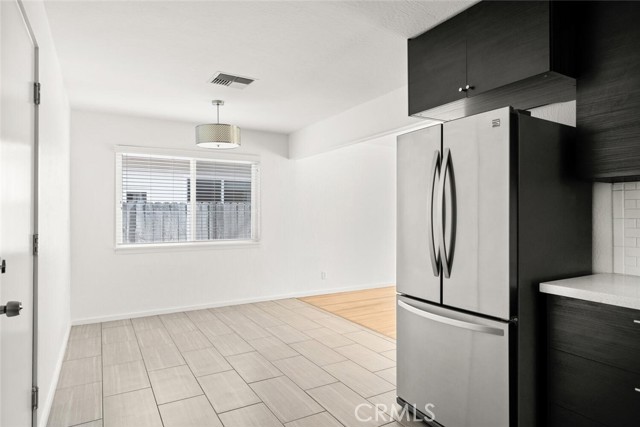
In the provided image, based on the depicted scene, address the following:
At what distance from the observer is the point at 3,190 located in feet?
4.84

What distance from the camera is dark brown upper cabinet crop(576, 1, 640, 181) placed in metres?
1.91

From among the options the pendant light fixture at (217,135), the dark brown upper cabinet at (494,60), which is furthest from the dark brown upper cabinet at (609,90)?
the pendant light fixture at (217,135)

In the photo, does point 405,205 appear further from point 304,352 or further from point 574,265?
point 304,352

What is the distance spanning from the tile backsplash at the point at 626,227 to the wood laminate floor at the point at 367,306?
2369 mm

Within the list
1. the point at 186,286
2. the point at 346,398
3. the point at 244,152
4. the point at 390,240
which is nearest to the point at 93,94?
the point at 244,152

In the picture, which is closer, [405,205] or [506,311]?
[506,311]

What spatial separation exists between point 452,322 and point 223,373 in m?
1.97

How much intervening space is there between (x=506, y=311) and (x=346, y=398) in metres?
1.38

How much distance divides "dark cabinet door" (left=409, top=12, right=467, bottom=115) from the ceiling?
88mm

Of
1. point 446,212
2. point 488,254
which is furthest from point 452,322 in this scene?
point 446,212

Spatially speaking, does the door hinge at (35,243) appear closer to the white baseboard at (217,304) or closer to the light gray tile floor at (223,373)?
the light gray tile floor at (223,373)

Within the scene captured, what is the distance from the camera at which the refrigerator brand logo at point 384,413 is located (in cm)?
247

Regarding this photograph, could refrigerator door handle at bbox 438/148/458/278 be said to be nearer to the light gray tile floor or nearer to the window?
the light gray tile floor

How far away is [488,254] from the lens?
203 cm
